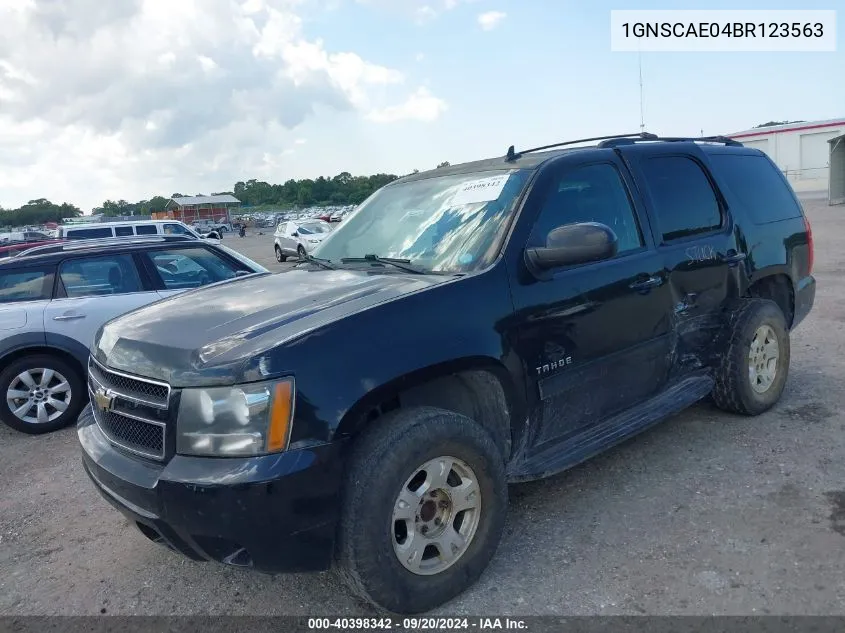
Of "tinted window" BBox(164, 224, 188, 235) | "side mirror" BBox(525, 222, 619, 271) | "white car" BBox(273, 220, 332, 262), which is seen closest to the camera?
"side mirror" BBox(525, 222, 619, 271)

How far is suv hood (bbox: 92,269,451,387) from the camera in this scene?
254cm

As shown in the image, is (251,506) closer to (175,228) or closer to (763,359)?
(763,359)

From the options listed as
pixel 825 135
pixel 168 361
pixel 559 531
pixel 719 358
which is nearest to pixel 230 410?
pixel 168 361

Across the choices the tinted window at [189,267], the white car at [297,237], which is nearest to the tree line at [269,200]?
the white car at [297,237]

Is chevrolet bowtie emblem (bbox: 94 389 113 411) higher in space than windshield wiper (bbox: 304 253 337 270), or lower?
lower

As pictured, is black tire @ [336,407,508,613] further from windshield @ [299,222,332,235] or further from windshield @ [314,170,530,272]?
windshield @ [299,222,332,235]

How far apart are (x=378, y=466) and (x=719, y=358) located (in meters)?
2.93

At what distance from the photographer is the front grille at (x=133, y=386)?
2625mm

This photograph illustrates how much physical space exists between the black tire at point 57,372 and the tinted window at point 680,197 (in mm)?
5028

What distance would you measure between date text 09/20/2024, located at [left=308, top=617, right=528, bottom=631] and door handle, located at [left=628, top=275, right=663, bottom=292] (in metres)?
1.87

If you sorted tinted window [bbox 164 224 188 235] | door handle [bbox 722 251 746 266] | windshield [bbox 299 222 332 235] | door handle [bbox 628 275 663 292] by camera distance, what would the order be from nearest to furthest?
1. door handle [bbox 628 275 663 292]
2. door handle [bbox 722 251 746 266]
3. tinted window [bbox 164 224 188 235]
4. windshield [bbox 299 222 332 235]

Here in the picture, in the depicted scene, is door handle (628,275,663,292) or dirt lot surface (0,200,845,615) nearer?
dirt lot surface (0,200,845,615)

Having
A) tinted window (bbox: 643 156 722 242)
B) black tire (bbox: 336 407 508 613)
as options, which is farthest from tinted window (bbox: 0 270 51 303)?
tinted window (bbox: 643 156 722 242)

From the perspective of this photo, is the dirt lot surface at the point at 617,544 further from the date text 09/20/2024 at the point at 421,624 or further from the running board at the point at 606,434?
the running board at the point at 606,434
